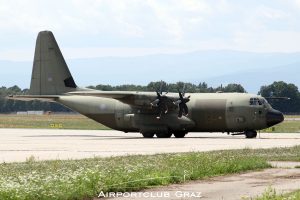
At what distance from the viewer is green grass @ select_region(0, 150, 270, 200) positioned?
628 inches

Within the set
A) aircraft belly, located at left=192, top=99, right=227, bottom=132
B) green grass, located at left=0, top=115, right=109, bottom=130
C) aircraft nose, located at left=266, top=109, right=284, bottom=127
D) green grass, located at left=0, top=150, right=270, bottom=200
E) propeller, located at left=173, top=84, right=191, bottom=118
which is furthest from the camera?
green grass, located at left=0, top=115, right=109, bottom=130

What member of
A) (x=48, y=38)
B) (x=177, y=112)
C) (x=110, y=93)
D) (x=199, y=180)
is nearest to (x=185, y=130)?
(x=177, y=112)

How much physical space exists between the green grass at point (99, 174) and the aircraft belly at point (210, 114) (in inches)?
960

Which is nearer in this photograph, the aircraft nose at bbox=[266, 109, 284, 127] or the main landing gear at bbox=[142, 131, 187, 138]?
the aircraft nose at bbox=[266, 109, 284, 127]

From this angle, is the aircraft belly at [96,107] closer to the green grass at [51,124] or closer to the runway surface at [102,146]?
the runway surface at [102,146]

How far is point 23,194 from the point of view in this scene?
1515 centimetres

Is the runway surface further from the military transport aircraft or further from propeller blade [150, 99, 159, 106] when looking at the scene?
propeller blade [150, 99, 159, 106]

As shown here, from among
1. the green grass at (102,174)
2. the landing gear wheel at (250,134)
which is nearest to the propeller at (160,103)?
the landing gear wheel at (250,134)

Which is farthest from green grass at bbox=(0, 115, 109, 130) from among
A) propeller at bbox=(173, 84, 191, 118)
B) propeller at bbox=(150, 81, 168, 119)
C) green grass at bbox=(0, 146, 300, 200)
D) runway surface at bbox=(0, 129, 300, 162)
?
green grass at bbox=(0, 146, 300, 200)

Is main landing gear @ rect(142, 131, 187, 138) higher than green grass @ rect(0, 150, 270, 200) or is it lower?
lower

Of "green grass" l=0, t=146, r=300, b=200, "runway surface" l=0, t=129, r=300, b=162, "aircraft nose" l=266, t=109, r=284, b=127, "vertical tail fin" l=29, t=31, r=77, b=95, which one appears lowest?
"runway surface" l=0, t=129, r=300, b=162

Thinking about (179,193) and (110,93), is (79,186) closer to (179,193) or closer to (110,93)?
(179,193)

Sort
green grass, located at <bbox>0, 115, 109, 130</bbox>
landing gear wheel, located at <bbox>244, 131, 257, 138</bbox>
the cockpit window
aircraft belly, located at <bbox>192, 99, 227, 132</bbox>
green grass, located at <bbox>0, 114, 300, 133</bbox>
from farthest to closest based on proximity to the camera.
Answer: green grass, located at <bbox>0, 115, 109, 130</bbox>
green grass, located at <bbox>0, 114, 300, 133</bbox>
landing gear wheel, located at <bbox>244, 131, 257, 138</bbox>
aircraft belly, located at <bbox>192, 99, 227, 132</bbox>
the cockpit window

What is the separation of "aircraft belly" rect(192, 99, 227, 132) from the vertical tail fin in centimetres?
1232
